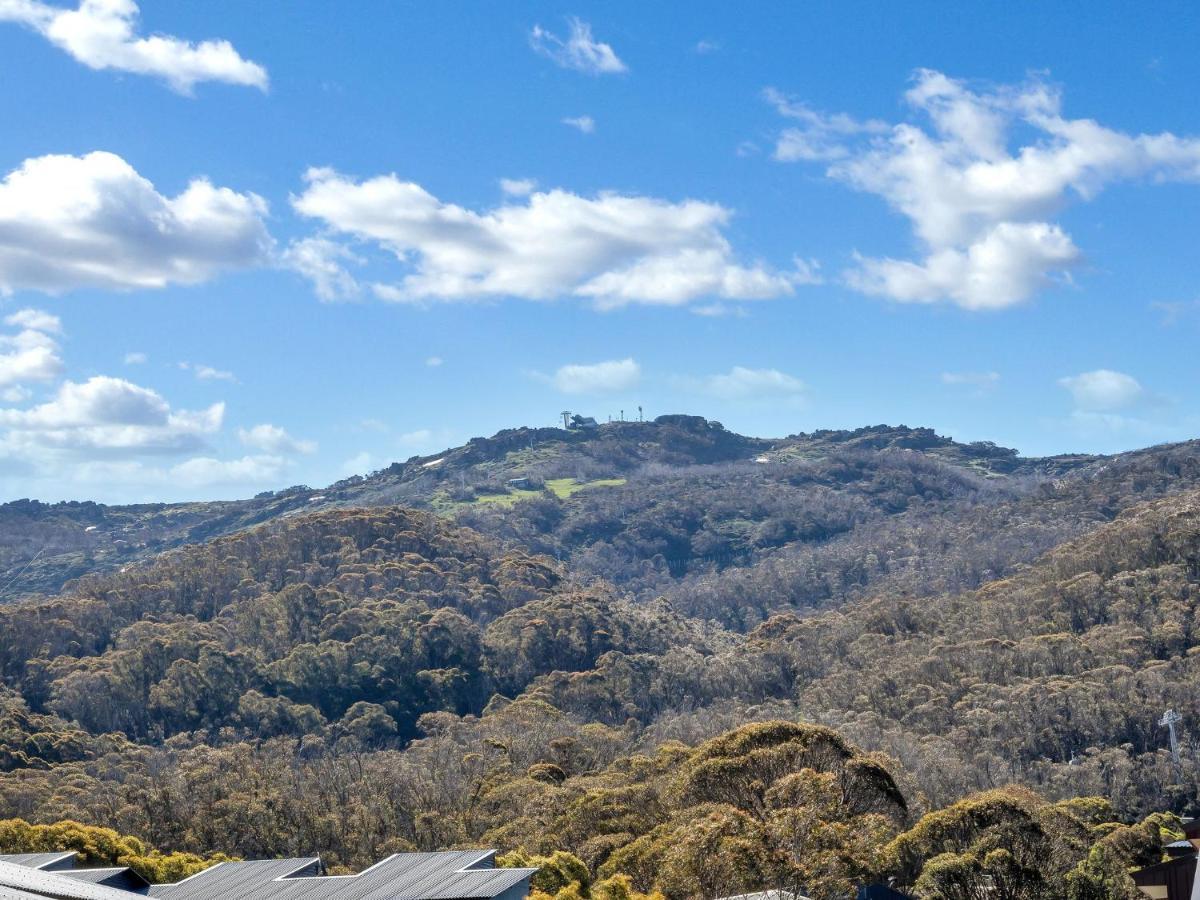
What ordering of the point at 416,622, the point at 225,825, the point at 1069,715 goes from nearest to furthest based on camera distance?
the point at 225,825
the point at 1069,715
the point at 416,622

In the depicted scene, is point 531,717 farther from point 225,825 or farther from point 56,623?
point 56,623

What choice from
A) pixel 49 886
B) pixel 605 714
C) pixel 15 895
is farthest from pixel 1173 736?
pixel 15 895

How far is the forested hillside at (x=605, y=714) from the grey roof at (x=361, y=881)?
391 centimetres

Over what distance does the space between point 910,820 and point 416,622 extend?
79387 mm

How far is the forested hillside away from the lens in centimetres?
4578

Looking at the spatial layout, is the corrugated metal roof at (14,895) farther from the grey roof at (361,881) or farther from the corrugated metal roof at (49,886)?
the grey roof at (361,881)

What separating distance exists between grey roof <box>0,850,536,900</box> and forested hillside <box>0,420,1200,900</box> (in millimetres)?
3909

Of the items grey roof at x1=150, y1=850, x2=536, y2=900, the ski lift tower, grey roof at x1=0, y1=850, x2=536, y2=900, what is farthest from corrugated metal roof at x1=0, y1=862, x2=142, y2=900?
the ski lift tower

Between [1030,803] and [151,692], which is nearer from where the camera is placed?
[1030,803]

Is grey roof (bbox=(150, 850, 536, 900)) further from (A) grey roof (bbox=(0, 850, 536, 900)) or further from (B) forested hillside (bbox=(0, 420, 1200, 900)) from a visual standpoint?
(B) forested hillside (bbox=(0, 420, 1200, 900))

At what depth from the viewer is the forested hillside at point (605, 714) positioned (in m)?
45.8

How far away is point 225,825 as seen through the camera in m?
67.1

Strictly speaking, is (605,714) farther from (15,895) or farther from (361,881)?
(15,895)

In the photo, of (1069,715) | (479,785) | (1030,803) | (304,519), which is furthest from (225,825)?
(304,519)
